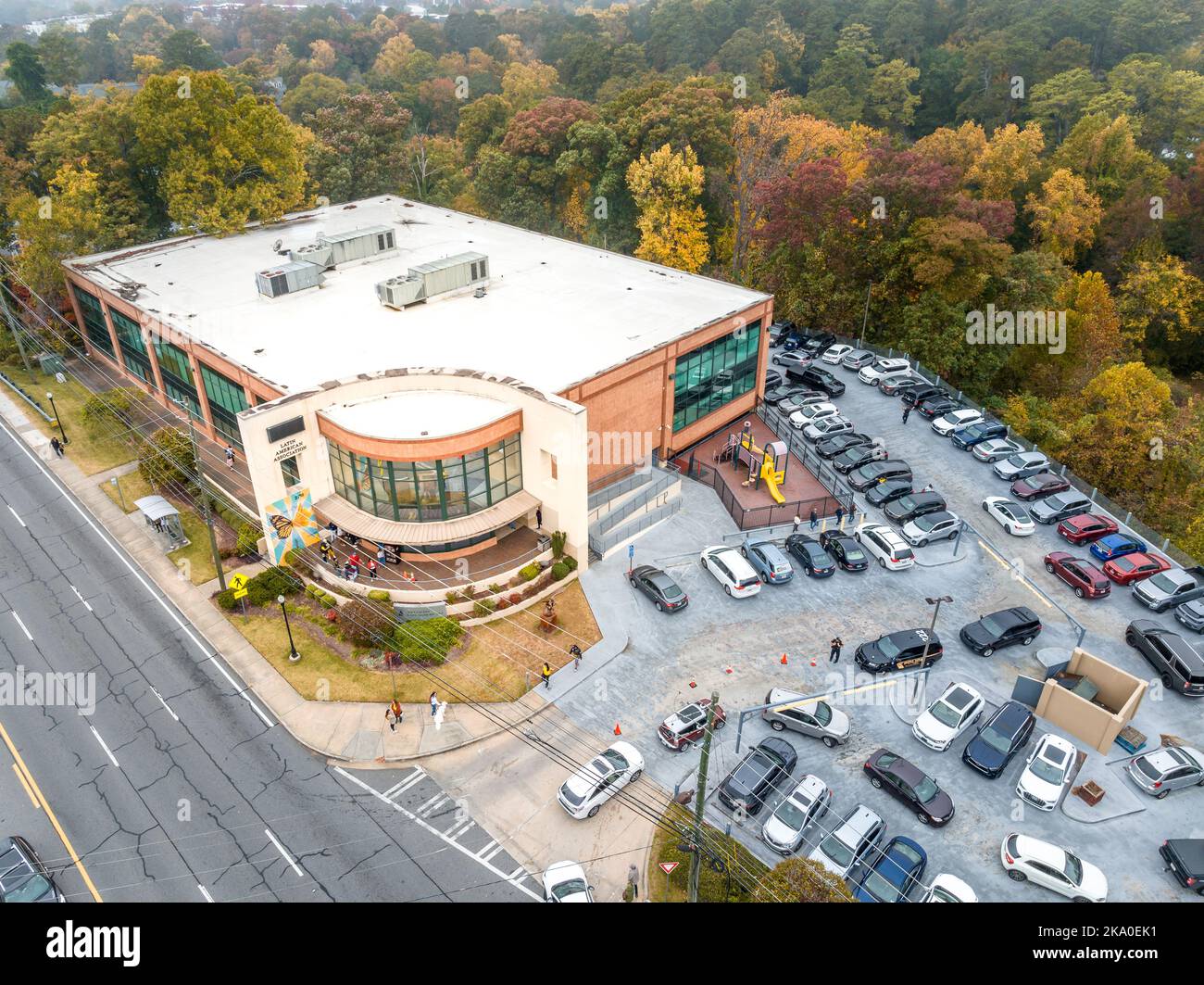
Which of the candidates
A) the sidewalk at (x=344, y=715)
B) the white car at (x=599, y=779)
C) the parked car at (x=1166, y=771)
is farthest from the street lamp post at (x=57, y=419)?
the parked car at (x=1166, y=771)

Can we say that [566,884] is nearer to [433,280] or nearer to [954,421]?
[433,280]

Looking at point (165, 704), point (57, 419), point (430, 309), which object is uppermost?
point (430, 309)

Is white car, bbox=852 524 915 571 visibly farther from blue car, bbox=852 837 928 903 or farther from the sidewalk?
blue car, bbox=852 837 928 903

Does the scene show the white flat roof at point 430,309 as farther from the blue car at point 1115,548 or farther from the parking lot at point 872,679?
the blue car at point 1115,548

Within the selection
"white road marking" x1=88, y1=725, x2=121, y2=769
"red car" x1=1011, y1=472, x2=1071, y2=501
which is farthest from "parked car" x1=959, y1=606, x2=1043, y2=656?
"white road marking" x1=88, y1=725, x2=121, y2=769

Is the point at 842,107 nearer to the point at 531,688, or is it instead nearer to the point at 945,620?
the point at 945,620

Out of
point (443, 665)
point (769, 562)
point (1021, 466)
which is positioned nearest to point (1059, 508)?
point (1021, 466)

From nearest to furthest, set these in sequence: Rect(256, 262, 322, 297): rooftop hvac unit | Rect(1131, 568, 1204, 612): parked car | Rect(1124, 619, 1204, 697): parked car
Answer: Rect(1124, 619, 1204, 697): parked car, Rect(1131, 568, 1204, 612): parked car, Rect(256, 262, 322, 297): rooftop hvac unit
